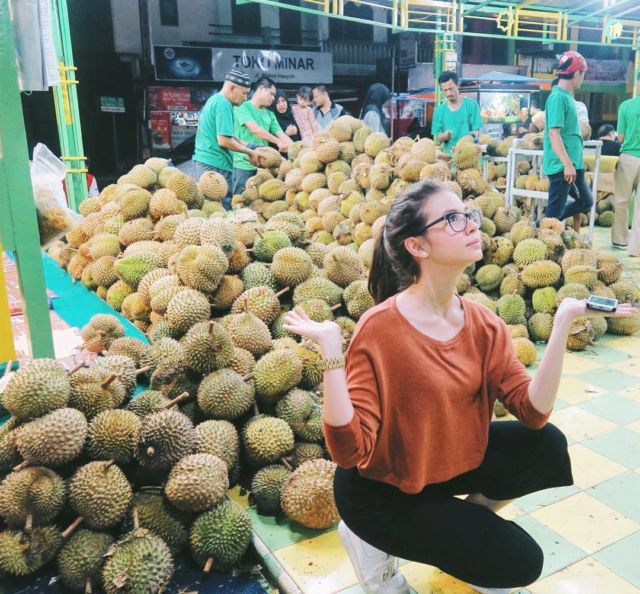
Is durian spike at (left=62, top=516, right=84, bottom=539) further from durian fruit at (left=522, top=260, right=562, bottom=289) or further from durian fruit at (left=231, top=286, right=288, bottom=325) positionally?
durian fruit at (left=522, top=260, right=562, bottom=289)

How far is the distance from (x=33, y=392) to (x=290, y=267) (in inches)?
56.2

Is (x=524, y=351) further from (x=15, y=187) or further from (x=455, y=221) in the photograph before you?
(x=15, y=187)

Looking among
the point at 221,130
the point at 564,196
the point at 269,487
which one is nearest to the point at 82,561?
the point at 269,487

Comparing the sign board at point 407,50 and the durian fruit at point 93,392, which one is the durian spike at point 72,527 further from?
the sign board at point 407,50

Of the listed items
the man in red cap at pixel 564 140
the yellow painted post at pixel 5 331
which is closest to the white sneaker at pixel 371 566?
the yellow painted post at pixel 5 331

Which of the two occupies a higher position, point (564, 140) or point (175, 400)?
point (564, 140)

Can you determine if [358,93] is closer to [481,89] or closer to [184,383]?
[481,89]

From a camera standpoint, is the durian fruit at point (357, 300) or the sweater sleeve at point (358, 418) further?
the durian fruit at point (357, 300)

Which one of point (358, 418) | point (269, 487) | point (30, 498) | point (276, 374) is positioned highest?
point (358, 418)

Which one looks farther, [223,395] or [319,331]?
[223,395]

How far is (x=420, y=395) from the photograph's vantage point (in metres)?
1.63

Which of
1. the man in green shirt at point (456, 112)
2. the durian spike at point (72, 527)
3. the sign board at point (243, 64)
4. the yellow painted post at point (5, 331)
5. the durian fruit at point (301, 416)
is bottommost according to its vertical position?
the durian spike at point (72, 527)

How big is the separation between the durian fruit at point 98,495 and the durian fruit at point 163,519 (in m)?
0.06

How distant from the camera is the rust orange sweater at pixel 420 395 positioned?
162cm
